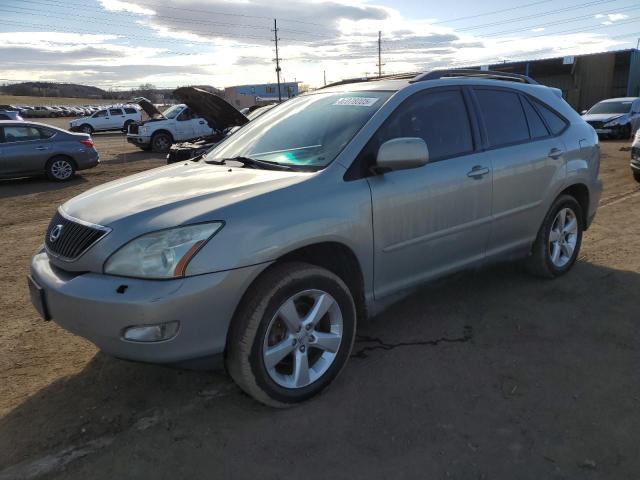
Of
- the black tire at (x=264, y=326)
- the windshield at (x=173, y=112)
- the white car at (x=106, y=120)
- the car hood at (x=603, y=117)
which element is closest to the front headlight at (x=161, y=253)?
the black tire at (x=264, y=326)

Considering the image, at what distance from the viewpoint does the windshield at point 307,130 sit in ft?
10.8

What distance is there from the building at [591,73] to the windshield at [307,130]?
37.1 m

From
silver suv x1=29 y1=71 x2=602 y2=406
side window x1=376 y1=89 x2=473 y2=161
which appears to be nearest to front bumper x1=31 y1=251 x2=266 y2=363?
silver suv x1=29 y1=71 x2=602 y2=406

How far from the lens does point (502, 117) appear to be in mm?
4141

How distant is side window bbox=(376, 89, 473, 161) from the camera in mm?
3420

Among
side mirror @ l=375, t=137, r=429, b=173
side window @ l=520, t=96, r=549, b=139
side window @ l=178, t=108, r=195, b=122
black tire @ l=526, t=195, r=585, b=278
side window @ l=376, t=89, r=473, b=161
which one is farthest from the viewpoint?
side window @ l=178, t=108, r=195, b=122

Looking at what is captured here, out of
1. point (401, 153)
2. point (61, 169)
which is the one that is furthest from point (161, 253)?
point (61, 169)

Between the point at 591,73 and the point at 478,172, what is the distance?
39.9m

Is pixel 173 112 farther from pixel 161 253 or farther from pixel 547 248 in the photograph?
pixel 161 253

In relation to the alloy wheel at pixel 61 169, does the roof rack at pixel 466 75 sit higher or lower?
higher

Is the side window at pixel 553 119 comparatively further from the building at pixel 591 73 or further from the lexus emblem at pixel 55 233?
the building at pixel 591 73

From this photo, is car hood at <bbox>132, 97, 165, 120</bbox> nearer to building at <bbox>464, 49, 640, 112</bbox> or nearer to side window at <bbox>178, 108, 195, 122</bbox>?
side window at <bbox>178, 108, 195, 122</bbox>

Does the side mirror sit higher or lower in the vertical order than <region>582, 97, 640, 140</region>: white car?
higher

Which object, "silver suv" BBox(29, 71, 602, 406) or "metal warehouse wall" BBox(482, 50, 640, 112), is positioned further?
"metal warehouse wall" BBox(482, 50, 640, 112)
